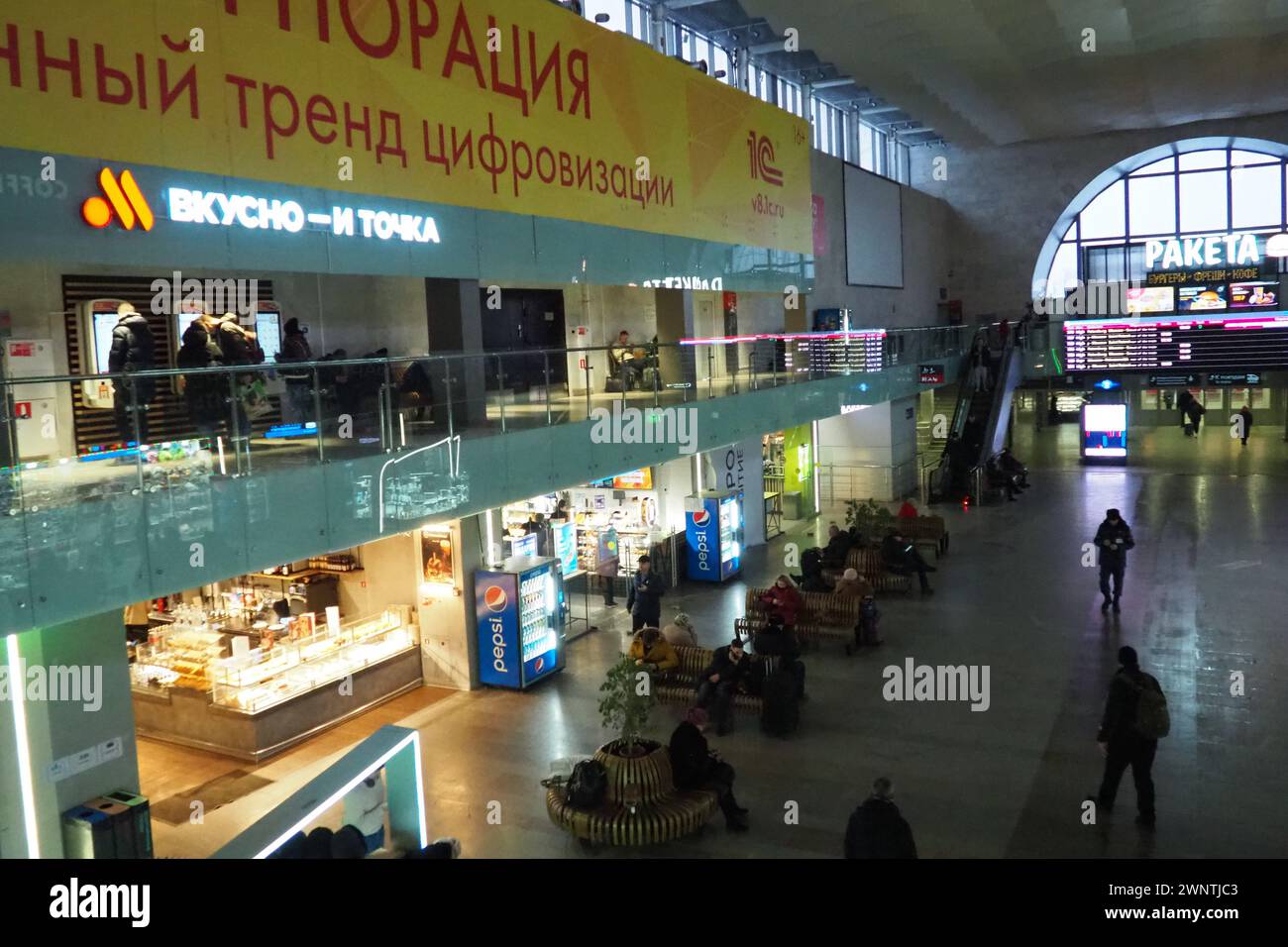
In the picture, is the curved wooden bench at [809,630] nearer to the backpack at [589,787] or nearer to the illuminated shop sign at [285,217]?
the backpack at [589,787]

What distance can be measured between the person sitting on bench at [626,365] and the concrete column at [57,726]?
22.3 feet

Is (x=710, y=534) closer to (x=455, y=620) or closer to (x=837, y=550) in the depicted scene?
(x=837, y=550)

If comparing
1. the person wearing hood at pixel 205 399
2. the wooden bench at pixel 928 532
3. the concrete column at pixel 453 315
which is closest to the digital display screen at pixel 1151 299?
the wooden bench at pixel 928 532

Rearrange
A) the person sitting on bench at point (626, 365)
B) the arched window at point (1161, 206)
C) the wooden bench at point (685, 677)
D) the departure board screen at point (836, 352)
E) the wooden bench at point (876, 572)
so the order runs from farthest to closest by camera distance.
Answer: the arched window at point (1161, 206), the departure board screen at point (836, 352), the wooden bench at point (876, 572), the person sitting on bench at point (626, 365), the wooden bench at point (685, 677)

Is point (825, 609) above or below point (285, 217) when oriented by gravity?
below

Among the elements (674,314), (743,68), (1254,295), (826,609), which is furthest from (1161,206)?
(826,609)

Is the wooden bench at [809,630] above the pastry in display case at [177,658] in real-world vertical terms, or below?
below

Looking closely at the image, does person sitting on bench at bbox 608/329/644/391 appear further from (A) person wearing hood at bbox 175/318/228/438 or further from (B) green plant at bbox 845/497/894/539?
(B) green plant at bbox 845/497/894/539

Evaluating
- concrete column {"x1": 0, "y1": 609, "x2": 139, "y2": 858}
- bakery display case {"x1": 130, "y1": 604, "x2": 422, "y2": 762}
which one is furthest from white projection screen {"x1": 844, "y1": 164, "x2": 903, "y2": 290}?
concrete column {"x1": 0, "y1": 609, "x2": 139, "y2": 858}

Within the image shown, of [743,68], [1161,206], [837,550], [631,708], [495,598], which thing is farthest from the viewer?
[1161,206]

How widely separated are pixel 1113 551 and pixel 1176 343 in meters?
17.6

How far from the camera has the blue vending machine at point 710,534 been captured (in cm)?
1842

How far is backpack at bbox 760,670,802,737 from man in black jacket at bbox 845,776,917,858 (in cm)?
409

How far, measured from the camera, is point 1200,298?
2917cm
